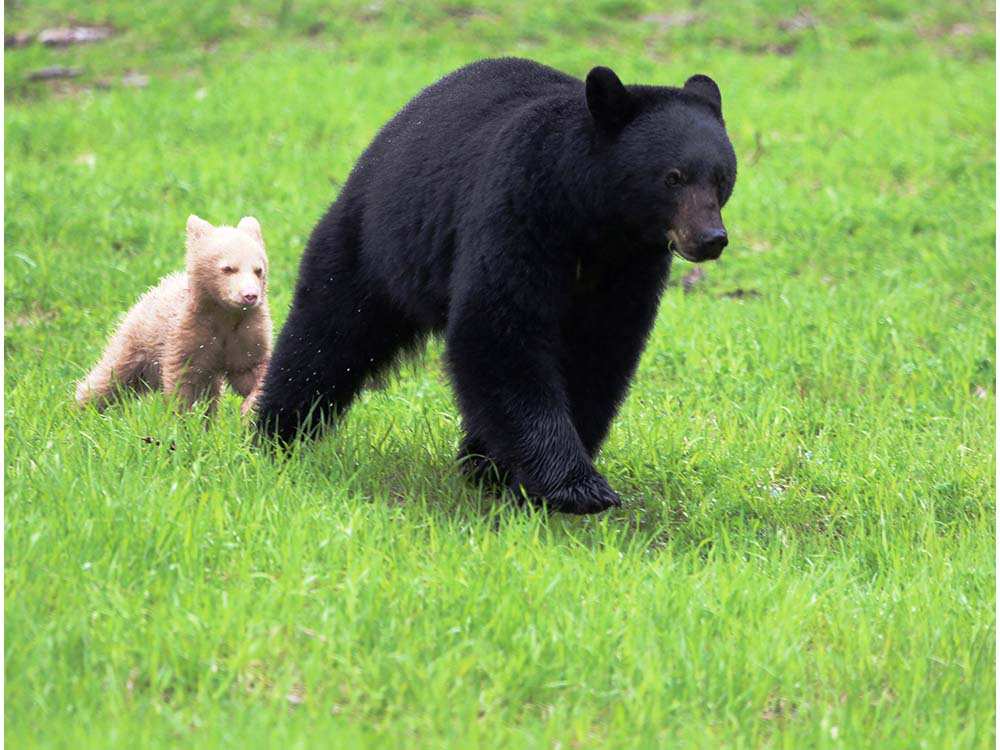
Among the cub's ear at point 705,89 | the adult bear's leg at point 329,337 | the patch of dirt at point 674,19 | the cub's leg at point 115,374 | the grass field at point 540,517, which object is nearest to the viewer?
the grass field at point 540,517

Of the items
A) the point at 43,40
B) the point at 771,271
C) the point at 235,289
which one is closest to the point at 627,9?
the point at 43,40

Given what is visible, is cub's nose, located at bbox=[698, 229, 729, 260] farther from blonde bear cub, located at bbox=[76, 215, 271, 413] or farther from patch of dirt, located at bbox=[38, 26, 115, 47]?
patch of dirt, located at bbox=[38, 26, 115, 47]

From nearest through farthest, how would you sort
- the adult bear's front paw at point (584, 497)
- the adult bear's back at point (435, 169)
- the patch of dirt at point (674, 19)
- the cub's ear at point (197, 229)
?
the adult bear's front paw at point (584, 497) → the adult bear's back at point (435, 169) → the cub's ear at point (197, 229) → the patch of dirt at point (674, 19)

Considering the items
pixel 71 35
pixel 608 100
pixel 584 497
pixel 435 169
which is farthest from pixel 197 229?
pixel 71 35

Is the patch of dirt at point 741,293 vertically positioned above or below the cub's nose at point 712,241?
below

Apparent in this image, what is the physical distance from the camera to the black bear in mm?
5129

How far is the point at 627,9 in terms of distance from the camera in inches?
640

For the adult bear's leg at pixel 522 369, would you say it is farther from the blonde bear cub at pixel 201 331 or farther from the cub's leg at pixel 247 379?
the cub's leg at pixel 247 379

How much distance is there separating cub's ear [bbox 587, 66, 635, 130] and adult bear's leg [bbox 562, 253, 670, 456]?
52 centimetres

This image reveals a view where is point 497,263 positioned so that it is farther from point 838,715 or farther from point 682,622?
point 838,715

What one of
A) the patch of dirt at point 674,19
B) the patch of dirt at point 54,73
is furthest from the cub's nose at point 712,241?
the patch of dirt at point 674,19

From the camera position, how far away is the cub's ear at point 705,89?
5.37 meters

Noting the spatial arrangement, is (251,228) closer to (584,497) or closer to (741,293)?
(584,497)

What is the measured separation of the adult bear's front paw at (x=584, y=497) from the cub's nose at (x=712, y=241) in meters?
0.86
